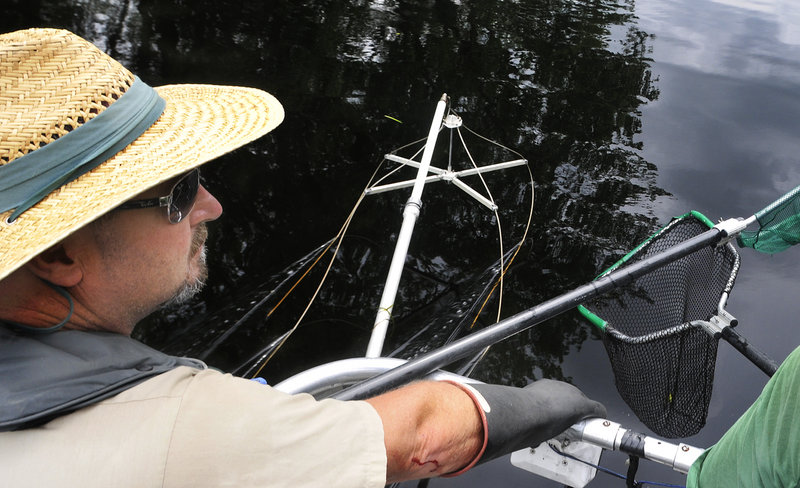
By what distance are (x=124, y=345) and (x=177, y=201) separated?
0.39 metres

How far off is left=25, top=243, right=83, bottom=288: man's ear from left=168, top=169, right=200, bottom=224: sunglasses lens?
25 cm

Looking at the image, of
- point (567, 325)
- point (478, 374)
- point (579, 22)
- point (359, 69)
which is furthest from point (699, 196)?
point (579, 22)

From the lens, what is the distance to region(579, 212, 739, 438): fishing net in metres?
2.97

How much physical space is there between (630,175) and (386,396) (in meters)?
5.86

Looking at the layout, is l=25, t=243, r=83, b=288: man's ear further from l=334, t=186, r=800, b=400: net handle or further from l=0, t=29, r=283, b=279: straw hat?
l=334, t=186, r=800, b=400: net handle

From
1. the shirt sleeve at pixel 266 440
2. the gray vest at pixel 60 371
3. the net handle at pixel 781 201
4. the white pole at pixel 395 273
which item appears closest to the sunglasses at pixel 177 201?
the gray vest at pixel 60 371

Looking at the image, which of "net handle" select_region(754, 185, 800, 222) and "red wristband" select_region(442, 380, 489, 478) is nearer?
"red wristband" select_region(442, 380, 489, 478)

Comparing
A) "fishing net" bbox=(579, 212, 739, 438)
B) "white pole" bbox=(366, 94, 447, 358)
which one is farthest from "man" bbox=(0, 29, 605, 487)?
"fishing net" bbox=(579, 212, 739, 438)

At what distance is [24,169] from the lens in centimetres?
120

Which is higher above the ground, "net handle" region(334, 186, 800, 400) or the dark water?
"net handle" region(334, 186, 800, 400)

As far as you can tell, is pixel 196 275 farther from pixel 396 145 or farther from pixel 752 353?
pixel 396 145

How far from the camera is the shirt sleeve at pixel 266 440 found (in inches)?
42.5

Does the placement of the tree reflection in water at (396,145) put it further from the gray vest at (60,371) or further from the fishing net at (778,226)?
the gray vest at (60,371)

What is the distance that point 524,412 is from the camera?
1696mm
